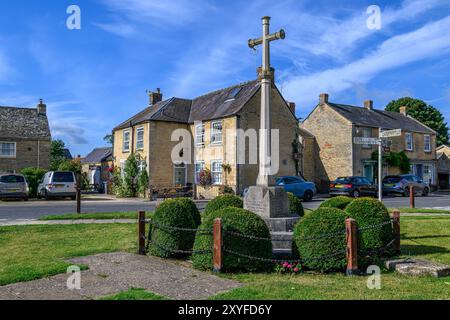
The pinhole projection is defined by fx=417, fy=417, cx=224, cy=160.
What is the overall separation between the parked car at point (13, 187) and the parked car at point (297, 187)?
1531 centimetres

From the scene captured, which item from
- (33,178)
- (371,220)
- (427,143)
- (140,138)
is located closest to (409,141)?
(427,143)

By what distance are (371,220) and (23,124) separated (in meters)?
34.9

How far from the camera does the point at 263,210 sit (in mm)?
9344

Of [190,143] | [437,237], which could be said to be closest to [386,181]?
[190,143]

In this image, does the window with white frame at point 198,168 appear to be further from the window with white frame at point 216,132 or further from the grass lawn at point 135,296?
the grass lawn at point 135,296

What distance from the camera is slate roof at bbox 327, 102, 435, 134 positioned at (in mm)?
37250

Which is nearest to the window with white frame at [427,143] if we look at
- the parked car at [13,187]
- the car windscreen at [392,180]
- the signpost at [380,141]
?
the car windscreen at [392,180]

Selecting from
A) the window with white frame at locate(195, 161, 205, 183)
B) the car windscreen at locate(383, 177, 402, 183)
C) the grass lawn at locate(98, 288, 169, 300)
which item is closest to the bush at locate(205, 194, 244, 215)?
the grass lawn at locate(98, 288, 169, 300)

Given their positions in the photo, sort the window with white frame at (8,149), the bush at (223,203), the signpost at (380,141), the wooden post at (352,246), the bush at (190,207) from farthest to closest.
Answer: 1. the window with white frame at (8,149)
2. the signpost at (380,141)
3. the bush at (223,203)
4. the bush at (190,207)
5. the wooden post at (352,246)

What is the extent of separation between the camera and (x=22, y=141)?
115 ft

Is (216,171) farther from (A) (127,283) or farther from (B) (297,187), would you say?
(A) (127,283)

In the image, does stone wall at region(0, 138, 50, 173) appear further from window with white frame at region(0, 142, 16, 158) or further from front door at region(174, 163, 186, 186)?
front door at region(174, 163, 186, 186)

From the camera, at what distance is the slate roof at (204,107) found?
97.2 ft

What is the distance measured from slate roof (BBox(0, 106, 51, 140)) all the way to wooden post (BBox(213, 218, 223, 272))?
107 feet
